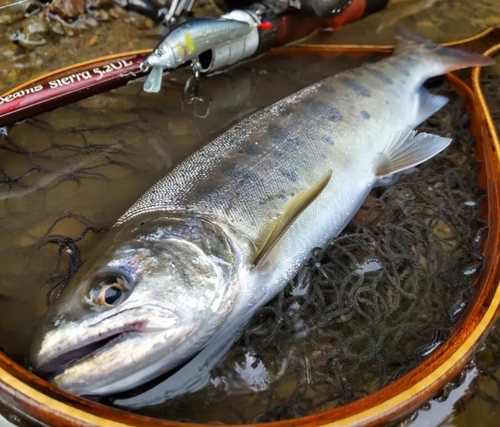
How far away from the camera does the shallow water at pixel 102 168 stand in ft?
6.27

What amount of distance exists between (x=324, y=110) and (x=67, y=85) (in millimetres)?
1265

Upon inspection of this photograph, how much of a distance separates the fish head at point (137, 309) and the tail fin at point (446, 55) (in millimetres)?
1874

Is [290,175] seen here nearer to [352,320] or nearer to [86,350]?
[352,320]

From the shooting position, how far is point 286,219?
6.29ft

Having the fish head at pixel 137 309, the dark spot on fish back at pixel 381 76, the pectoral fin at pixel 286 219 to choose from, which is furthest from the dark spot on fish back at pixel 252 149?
the dark spot on fish back at pixel 381 76

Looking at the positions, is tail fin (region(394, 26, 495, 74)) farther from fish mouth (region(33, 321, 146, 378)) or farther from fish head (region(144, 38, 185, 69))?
fish mouth (region(33, 321, 146, 378))

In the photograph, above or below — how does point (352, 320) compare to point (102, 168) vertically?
below

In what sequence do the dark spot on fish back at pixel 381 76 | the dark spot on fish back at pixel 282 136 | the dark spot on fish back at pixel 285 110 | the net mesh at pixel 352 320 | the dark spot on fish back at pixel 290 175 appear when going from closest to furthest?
1. the net mesh at pixel 352 320
2. the dark spot on fish back at pixel 290 175
3. the dark spot on fish back at pixel 282 136
4. the dark spot on fish back at pixel 285 110
5. the dark spot on fish back at pixel 381 76

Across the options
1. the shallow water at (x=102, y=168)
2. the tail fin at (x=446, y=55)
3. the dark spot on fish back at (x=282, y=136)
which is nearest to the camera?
the shallow water at (x=102, y=168)

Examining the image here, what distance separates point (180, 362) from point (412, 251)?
1.08m

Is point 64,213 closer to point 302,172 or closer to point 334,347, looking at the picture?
point 302,172

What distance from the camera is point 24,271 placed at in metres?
2.13

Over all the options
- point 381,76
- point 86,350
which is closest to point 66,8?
point 381,76

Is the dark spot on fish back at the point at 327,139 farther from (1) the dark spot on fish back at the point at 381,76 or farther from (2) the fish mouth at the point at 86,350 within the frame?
(2) the fish mouth at the point at 86,350
